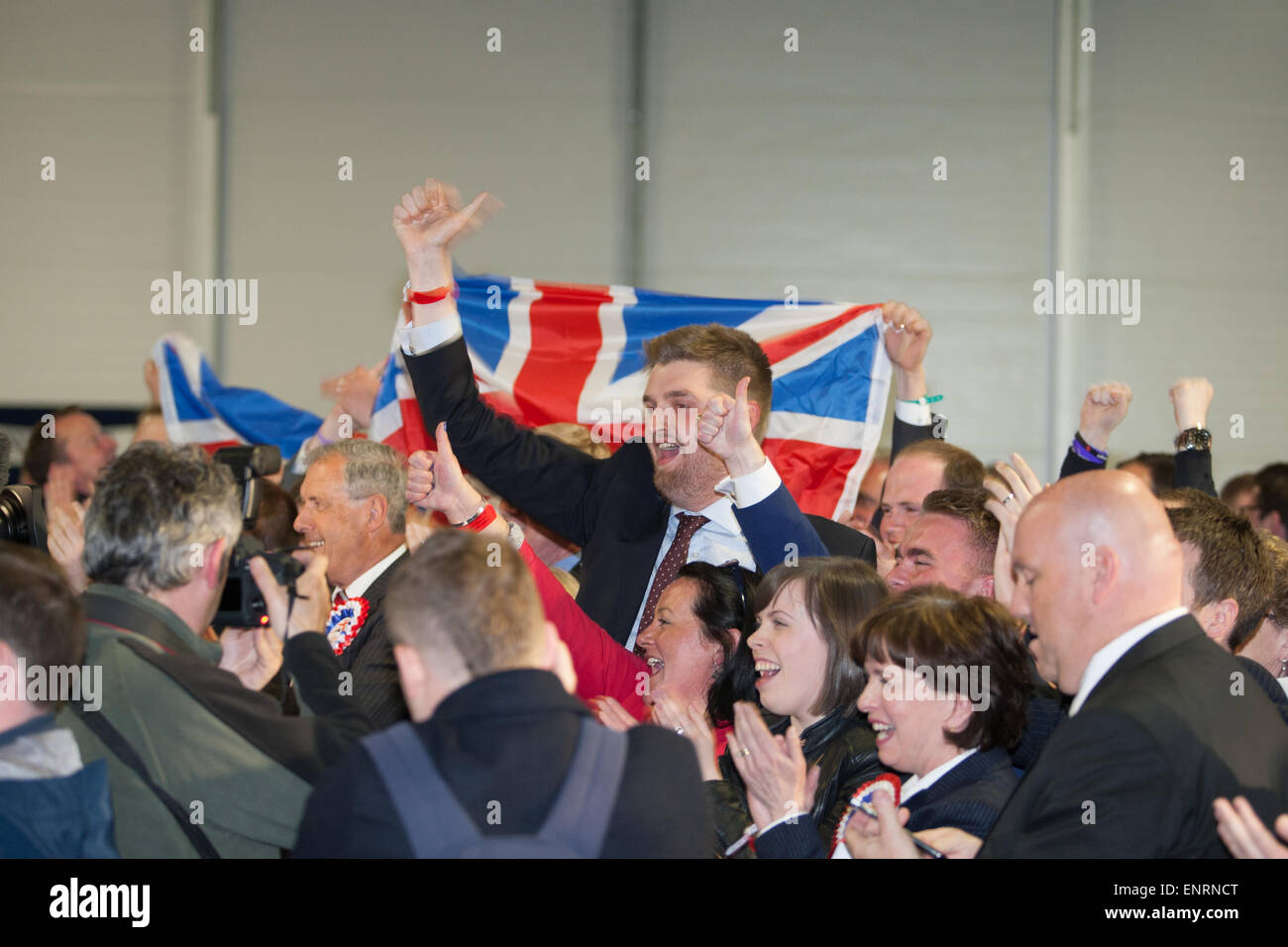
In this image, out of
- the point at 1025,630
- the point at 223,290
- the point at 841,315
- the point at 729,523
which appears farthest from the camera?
the point at 223,290

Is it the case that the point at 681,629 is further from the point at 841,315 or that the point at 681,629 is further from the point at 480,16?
the point at 480,16

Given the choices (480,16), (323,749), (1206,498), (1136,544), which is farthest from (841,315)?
(480,16)

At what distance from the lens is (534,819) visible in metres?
1.62

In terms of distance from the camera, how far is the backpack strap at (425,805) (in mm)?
1603

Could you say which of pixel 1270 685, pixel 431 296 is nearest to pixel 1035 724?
pixel 1270 685

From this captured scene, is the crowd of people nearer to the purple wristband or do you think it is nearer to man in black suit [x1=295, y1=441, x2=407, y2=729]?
man in black suit [x1=295, y1=441, x2=407, y2=729]

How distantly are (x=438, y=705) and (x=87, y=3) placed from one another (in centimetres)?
834

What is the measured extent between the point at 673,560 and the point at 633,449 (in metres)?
0.40

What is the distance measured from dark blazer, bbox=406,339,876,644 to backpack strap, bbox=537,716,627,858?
1.98 metres

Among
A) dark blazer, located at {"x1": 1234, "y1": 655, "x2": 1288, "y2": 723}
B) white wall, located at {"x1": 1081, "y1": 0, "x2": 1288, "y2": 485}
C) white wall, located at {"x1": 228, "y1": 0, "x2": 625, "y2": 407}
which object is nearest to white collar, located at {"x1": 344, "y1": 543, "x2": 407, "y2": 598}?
dark blazer, located at {"x1": 1234, "y1": 655, "x2": 1288, "y2": 723}

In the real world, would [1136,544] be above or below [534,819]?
above

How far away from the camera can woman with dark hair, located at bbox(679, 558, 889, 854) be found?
271 centimetres

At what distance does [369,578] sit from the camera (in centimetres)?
381

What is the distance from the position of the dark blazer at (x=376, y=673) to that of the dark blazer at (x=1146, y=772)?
1470mm
